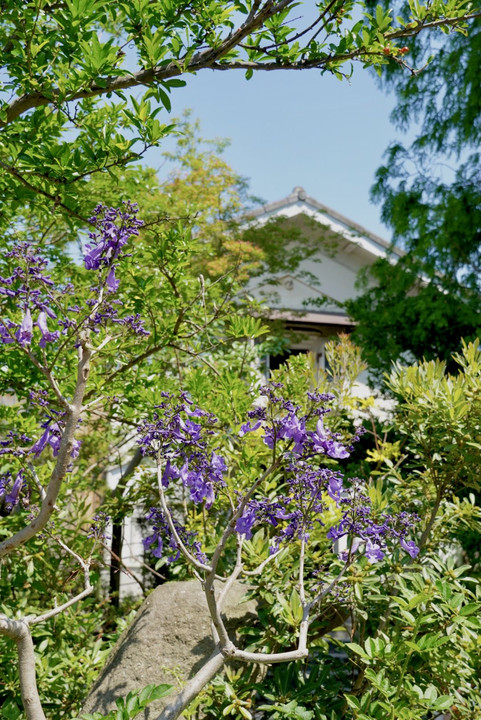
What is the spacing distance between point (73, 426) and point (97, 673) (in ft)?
5.95

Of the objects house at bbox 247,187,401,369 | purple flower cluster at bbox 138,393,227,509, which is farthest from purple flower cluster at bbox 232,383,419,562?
house at bbox 247,187,401,369

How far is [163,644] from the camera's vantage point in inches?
115

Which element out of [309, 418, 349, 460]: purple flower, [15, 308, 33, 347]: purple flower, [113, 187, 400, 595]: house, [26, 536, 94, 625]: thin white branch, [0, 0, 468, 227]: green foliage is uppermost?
[113, 187, 400, 595]: house

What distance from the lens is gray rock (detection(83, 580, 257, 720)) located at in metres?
2.80

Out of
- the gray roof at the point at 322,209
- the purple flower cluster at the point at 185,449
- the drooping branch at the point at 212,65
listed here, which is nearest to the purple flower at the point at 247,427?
the purple flower cluster at the point at 185,449

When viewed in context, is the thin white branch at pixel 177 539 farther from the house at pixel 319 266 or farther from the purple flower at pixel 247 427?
the house at pixel 319 266

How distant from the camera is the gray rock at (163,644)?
2.80 meters

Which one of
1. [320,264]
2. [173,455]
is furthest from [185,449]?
[320,264]

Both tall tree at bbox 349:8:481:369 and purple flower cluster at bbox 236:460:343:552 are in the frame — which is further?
tall tree at bbox 349:8:481:369

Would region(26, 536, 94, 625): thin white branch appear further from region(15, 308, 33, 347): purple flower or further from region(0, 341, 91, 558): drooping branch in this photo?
region(15, 308, 33, 347): purple flower

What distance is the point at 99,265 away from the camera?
2.11 m

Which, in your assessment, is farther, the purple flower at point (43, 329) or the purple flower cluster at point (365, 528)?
the purple flower cluster at point (365, 528)

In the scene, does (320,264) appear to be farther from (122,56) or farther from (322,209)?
(122,56)

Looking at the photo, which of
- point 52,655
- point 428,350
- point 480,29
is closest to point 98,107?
point 52,655
